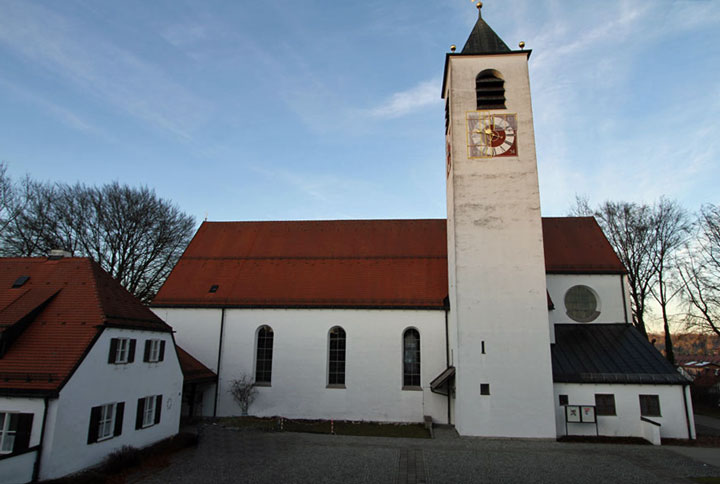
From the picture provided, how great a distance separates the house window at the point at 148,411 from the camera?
13602mm

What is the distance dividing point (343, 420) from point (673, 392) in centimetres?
1286

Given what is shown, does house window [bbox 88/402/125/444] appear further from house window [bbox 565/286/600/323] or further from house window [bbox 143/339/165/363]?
house window [bbox 565/286/600/323]

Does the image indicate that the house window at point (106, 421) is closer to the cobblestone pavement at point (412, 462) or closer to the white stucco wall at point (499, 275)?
the cobblestone pavement at point (412, 462)

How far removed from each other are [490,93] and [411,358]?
1195cm

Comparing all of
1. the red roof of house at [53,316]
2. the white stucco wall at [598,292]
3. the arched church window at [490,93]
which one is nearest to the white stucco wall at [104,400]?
the red roof of house at [53,316]

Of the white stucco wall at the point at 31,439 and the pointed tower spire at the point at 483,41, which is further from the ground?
the pointed tower spire at the point at 483,41

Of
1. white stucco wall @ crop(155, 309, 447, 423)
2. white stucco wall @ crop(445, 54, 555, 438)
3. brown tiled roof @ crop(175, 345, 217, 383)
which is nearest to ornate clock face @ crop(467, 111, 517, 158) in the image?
white stucco wall @ crop(445, 54, 555, 438)

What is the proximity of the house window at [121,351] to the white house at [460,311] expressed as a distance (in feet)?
23.7

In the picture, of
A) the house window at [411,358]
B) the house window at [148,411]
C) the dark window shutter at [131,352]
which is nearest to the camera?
the dark window shutter at [131,352]

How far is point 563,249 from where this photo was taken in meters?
21.4

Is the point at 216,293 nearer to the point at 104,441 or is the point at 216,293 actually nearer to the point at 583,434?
the point at 104,441

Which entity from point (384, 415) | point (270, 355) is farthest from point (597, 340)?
point (270, 355)

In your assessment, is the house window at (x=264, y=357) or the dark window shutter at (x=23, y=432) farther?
the house window at (x=264, y=357)

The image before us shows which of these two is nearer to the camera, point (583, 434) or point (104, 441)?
point (104, 441)
